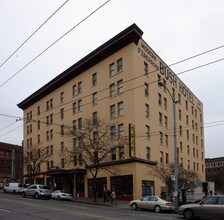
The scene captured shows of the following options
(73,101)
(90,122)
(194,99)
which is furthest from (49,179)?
(194,99)

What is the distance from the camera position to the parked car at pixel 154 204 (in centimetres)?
2998

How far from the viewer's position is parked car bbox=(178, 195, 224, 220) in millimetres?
20553

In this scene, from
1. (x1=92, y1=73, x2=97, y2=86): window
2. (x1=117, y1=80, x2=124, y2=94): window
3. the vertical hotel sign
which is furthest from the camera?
(x1=92, y1=73, x2=97, y2=86): window

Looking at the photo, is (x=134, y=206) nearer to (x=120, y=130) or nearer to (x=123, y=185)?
(x=123, y=185)

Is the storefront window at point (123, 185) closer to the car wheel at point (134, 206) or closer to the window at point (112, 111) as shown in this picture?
the window at point (112, 111)

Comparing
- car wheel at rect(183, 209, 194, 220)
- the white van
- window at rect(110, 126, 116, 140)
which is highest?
window at rect(110, 126, 116, 140)

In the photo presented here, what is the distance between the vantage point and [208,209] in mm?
20984

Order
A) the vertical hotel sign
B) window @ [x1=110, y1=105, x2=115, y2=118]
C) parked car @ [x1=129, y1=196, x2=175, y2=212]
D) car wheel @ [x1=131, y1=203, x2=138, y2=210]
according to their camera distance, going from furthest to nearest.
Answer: window @ [x1=110, y1=105, x2=115, y2=118]
the vertical hotel sign
car wheel @ [x1=131, y1=203, x2=138, y2=210]
parked car @ [x1=129, y1=196, x2=175, y2=212]

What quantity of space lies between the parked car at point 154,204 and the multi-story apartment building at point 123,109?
31.9 ft

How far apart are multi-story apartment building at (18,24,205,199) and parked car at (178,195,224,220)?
1508cm

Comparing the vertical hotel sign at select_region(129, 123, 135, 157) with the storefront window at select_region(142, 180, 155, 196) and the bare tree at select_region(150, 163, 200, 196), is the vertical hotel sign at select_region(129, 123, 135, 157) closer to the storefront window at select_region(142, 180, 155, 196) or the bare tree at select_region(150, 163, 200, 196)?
the storefront window at select_region(142, 180, 155, 196)

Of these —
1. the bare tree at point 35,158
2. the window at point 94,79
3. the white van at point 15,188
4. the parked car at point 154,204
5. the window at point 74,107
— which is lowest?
the white van at point 15,188

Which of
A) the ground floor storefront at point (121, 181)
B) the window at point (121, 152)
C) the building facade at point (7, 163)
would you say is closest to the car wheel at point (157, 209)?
the ground floor storefront at point (121, 181)

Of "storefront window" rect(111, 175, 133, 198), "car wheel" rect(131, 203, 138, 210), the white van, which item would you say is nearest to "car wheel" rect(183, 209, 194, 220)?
"car wheel" rect(131, 203, 138, 210)
